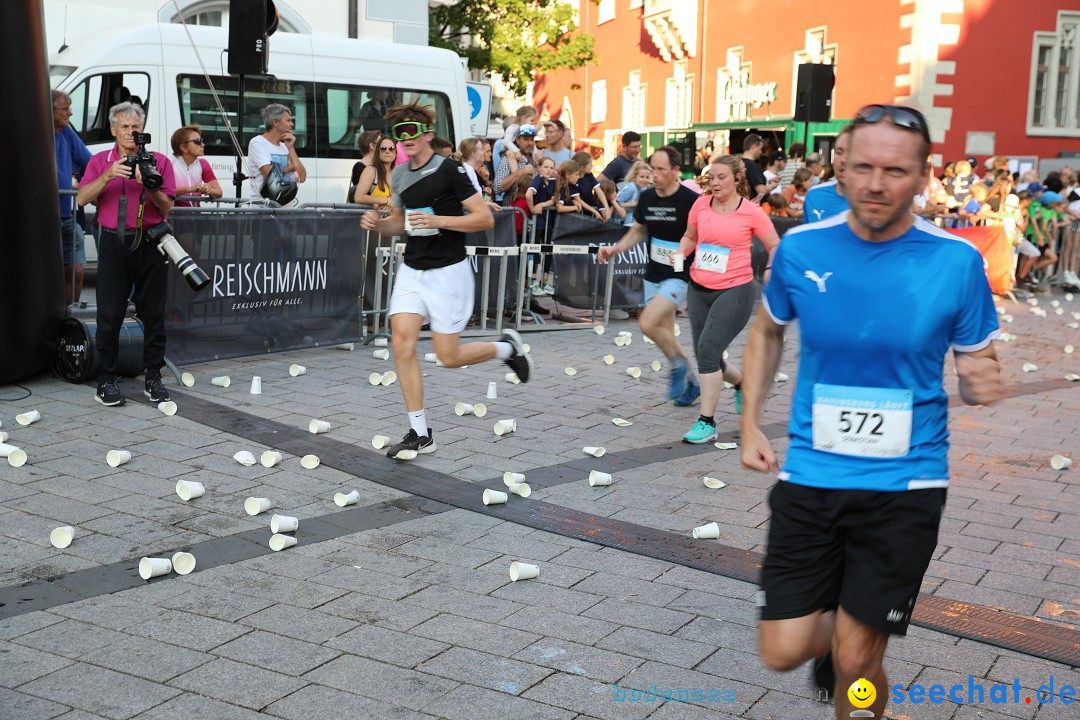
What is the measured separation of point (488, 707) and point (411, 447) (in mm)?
3237

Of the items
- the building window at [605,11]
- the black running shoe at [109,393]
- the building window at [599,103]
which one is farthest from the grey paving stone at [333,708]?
the building window at [599,103]

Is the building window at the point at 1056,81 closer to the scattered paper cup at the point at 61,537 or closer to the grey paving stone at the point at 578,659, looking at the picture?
the grey paving stone at the point at 578,659

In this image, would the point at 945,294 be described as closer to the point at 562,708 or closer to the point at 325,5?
the point at 562,708

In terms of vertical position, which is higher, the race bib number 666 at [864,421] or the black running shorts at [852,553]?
the race bib number 666 at [864,421]

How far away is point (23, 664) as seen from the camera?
380cm

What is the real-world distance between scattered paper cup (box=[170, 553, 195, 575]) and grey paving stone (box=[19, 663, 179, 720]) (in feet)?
3.05

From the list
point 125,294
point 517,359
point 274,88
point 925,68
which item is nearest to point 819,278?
point 517,359

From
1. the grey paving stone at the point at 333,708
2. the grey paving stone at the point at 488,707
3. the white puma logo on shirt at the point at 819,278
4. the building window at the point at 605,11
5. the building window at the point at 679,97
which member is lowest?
the grey paving stone at the point at 488,707

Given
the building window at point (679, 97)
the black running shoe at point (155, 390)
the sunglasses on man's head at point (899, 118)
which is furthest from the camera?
the building window at point (679, 97)

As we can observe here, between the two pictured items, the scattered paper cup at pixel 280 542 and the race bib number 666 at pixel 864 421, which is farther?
the scattered paper cup at pixel 280 542

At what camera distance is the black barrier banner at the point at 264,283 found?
8875mm

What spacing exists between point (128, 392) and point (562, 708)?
543 cm

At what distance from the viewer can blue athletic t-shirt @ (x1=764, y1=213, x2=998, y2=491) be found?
115 inches

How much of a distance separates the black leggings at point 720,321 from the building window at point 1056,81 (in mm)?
21978
